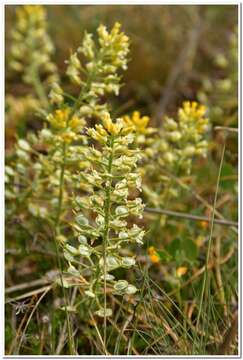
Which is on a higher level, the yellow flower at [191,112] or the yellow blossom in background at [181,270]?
the yellow flower at [191,112]

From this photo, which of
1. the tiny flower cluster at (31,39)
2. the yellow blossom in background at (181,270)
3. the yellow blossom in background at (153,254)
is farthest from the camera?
the tiny flower cluster at (31,39)

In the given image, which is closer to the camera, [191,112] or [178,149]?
[191,112]

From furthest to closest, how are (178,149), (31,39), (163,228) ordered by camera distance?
(31,39) < (163,228) < (178,149)

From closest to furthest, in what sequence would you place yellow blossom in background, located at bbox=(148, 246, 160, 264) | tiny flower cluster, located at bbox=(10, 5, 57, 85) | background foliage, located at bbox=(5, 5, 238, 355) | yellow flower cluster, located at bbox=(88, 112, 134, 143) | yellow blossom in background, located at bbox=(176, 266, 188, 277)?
yellow flower cluster, located at bbox=(88, 112, 134, 143) < background foliage, located at bbox=(5, 5, 238, 355) < yellow blossom in background, located at bbox=(148, 246, 160, 264) < yellow blossom in background, located at bbox=(176, 266, 188, 277) < tiny flower cluster, located at bbox=(10, 5, 57, 85)

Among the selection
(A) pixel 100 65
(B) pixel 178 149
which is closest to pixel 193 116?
(B) pixel 178 149

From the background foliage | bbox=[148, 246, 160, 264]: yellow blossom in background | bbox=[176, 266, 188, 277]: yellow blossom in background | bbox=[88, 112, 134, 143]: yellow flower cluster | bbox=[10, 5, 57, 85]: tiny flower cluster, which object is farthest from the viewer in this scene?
bbox=[10, 5, 57, 85]: tiny flower cluster

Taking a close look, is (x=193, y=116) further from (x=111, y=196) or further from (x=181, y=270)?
(x=111, y=196)

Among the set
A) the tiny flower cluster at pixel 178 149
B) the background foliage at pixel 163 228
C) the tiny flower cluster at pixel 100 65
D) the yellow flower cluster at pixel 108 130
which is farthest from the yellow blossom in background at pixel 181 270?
the yellow flower cluster at pixel 108 130

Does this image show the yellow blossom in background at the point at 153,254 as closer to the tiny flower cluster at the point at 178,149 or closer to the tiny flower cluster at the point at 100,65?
the tiny flower cluster at the point at 178,149

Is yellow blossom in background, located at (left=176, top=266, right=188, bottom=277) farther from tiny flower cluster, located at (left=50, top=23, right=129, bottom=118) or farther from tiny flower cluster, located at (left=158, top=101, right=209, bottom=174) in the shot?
tiny flower cluster, located at (left=50, top=23, right=129, bottom=118)

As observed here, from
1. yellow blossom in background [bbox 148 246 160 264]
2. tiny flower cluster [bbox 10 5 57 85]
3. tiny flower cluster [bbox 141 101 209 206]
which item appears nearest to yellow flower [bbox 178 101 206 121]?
tiny flower cluster [bbox 141 101 209 206]

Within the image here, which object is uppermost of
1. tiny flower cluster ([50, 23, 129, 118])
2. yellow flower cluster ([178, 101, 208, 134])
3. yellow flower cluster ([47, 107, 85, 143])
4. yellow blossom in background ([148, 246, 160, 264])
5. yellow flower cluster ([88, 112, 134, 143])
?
tiny flower cluster ([50, 23, 129, 118])
